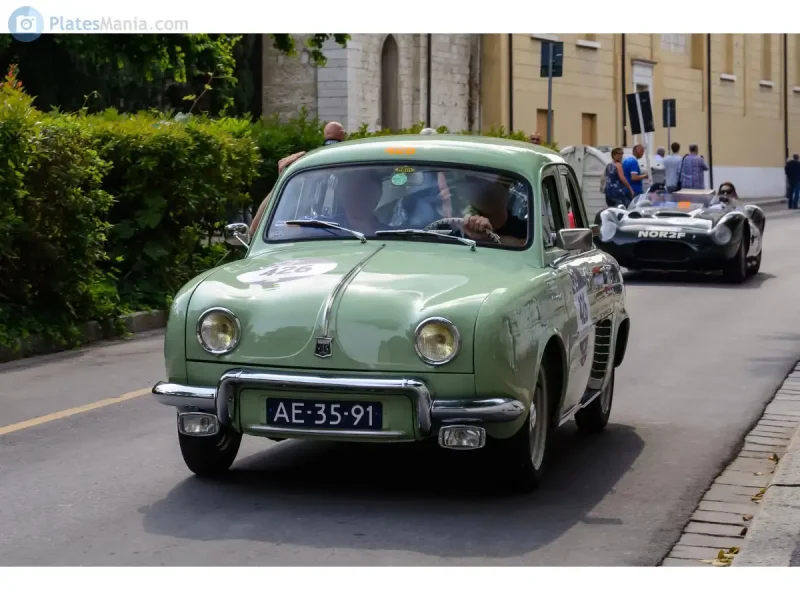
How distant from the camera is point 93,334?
14.4 m

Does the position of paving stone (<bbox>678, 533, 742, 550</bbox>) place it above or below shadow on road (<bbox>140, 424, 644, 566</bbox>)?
below

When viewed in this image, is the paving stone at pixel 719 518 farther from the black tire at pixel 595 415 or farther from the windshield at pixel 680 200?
the windshield at pixel 680 200

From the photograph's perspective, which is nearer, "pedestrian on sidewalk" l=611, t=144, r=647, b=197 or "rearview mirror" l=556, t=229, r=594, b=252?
"rearview mirror" l=556, t=229, r=594, b=252

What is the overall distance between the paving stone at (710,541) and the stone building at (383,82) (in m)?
33.8

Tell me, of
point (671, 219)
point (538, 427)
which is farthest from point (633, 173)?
point (538, 427)

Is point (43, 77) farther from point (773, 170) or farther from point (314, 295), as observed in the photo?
point (773, 170)

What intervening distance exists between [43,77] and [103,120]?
38.6 feet

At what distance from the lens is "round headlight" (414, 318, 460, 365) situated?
Result: 678cm

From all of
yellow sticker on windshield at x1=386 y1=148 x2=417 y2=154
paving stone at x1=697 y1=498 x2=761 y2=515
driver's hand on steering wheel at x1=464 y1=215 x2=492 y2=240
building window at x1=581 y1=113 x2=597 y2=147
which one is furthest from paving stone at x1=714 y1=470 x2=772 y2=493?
building window at x1=581 y1=113 x2=597 y2=147

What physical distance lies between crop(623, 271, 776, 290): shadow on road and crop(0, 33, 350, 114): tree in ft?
19.1

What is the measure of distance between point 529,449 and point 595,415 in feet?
7.01

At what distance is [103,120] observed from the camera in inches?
633

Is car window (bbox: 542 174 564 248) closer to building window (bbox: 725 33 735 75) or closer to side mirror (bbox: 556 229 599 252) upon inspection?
side mirror (bbox: 556 229 599 252)

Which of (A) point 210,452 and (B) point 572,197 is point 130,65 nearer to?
(B) point 572,197
